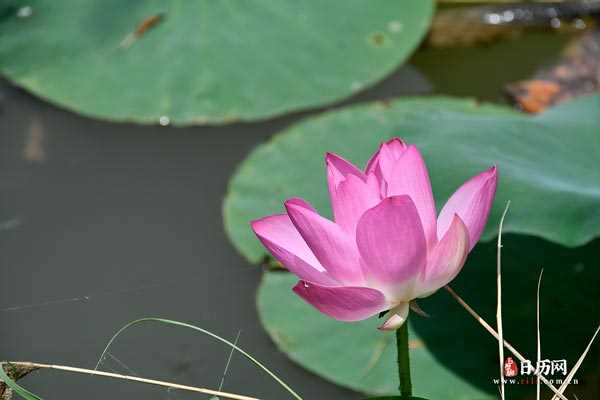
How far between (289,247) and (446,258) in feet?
0.33

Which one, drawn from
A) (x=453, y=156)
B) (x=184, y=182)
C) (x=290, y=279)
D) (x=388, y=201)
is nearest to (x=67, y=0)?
(x=184, y=182)

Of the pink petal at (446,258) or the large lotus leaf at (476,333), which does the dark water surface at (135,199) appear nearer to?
the large lotus leaf at (476,333)

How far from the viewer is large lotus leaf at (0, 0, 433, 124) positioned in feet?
5.72

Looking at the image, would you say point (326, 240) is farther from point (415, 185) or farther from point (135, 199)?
point (135, 199)

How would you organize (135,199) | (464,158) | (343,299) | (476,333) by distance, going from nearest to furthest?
(343,299) → (464,158) → (476,333) → (135,199)

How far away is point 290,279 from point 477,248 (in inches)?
12.0

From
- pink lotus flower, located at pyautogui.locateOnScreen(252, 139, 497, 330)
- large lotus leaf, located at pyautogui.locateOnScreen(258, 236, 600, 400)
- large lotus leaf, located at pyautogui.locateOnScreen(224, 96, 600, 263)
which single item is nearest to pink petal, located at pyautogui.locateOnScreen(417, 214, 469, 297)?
pink lotus flower, located at pyautogui.locateOnScreen(252, 139, 497, 330)

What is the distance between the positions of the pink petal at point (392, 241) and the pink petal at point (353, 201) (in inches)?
0.9

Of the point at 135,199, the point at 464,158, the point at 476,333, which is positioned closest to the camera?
the point at 464,158

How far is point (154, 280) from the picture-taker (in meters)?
1.51

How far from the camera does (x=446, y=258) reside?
50 cm

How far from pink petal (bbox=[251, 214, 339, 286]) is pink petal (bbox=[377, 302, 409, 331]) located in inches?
1.5

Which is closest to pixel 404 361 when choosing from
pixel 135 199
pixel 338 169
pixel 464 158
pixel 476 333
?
pixel 338 169

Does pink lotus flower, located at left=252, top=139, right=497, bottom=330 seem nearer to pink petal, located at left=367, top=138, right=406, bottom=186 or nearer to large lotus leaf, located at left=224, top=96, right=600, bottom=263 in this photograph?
pink petal, located at left=367, top=138, right=406, bottom=186
